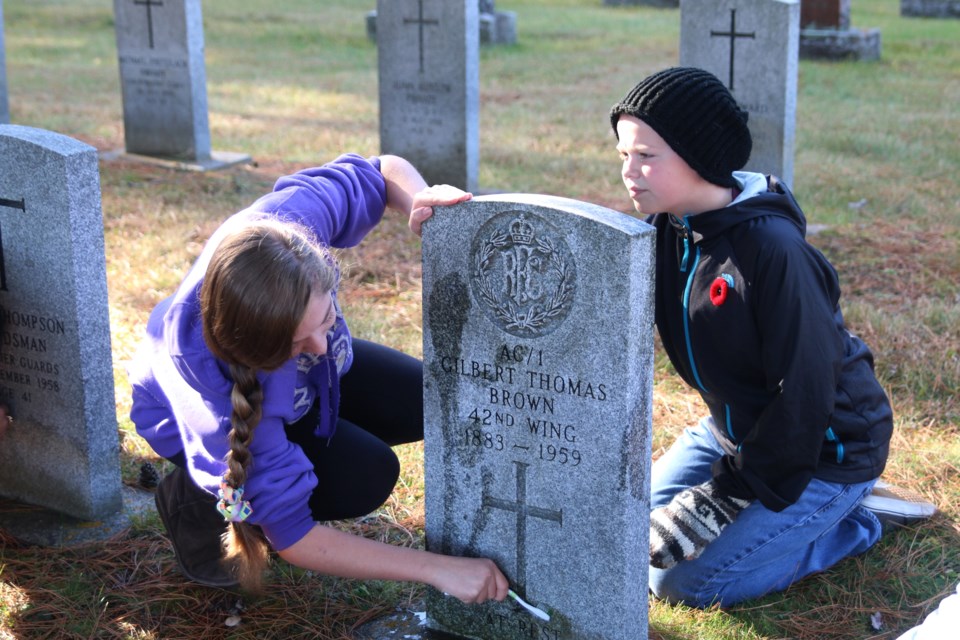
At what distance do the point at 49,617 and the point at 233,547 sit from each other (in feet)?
2.47

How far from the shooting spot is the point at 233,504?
2.38 meters

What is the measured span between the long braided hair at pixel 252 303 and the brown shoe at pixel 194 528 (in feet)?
1.71

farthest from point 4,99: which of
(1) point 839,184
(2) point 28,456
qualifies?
(1) point 839,184

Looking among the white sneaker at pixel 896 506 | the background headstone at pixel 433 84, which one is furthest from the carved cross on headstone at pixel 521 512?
the background headstone at pixel 433 84

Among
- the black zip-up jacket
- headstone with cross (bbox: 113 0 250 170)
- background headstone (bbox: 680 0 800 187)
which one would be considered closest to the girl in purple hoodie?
the black zip-up jacket

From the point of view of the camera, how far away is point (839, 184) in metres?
7.44

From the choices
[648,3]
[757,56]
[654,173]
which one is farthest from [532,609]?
[648,3]

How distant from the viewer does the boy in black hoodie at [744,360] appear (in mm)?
2609

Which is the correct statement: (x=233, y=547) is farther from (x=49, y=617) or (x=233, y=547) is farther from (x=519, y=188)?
(x=519, y=188)

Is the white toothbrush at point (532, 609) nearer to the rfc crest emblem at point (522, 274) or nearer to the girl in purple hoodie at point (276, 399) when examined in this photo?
the girl in purple hoodie at point (276, 399)

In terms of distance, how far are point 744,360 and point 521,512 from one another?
2.25ft

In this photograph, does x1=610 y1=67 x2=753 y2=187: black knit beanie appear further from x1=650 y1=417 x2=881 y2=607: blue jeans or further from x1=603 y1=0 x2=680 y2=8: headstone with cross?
x1=603 y1=0 x2=680 y2=8: headstone with cross

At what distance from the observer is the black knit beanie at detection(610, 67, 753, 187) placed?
2.64 m

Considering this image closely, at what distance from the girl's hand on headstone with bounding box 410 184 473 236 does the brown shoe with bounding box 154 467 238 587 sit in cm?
93
